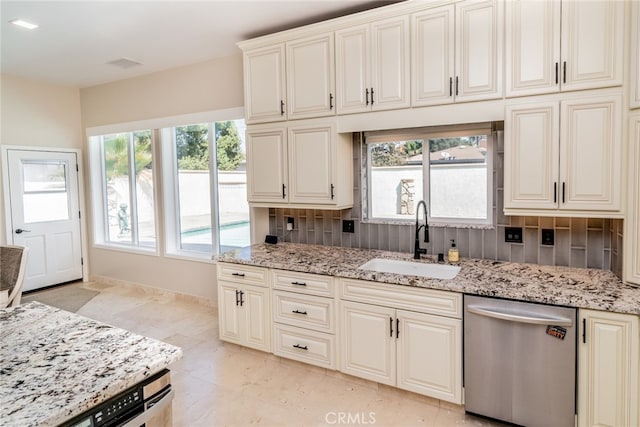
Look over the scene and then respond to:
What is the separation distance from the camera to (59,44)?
12.0 ft

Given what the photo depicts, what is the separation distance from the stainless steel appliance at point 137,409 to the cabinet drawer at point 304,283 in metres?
1.57

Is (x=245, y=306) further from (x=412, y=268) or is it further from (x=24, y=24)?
(x=24, y=24)

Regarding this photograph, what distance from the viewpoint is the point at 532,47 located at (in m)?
2.29

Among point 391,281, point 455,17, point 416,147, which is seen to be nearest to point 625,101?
point 455,17

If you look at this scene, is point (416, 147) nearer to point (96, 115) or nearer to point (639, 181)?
point (639, 181)

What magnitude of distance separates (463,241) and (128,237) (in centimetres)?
463

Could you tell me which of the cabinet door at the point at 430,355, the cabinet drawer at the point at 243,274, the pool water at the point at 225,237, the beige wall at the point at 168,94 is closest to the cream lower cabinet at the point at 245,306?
the cabinet drawer at the point at 243,274

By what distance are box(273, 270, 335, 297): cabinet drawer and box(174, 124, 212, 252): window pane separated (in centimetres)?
190

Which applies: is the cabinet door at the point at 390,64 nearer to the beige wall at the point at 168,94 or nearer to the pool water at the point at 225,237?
the beige wall at the point at 168,94

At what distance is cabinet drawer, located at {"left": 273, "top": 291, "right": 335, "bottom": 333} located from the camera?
108 inches

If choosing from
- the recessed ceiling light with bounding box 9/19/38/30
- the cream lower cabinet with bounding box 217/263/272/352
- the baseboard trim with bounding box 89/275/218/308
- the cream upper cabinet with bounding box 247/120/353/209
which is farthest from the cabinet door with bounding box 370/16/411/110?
the baseboard trim with bounding box 89/275/218/308

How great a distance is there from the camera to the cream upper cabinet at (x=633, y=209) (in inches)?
79.4

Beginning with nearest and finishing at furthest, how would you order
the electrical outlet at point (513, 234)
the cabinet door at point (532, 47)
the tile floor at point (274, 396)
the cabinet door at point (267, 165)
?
the cabinet door at point (532, 47) → the tile floor at point (274, 396) → the electrical outlet at point (513, 234) → the cabinet door at point (267, 165)

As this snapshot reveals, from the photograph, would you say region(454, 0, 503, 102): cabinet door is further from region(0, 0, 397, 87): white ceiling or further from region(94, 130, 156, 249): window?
region(94, 130, 156, 249): window
